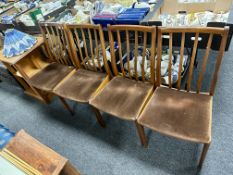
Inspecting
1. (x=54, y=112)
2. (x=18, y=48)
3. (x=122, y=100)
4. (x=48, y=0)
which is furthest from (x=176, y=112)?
(x=48, y=0)

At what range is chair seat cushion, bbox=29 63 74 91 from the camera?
174cm

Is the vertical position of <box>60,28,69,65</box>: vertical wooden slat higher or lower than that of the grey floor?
higher

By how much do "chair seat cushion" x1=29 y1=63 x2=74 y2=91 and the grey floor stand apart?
429 mm

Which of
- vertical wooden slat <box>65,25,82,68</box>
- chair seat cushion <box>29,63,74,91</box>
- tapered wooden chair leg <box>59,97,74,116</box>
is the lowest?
tapered wooden chair leg <box>59,97,74,116</box>

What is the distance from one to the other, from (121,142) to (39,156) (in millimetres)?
728

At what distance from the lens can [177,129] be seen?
3.56 ft

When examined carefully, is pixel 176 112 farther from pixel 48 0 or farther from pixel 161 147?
pixel 48 0

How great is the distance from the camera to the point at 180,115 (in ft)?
3.79

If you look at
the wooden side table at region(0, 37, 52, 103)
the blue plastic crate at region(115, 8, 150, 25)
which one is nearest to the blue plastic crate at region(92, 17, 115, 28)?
the blue plastic crate at region(115, 8, 150, 25)

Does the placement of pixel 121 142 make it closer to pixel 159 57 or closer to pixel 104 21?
pixel 159 57

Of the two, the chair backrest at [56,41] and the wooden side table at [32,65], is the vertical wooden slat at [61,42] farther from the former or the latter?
the wooden side table at [32,65]

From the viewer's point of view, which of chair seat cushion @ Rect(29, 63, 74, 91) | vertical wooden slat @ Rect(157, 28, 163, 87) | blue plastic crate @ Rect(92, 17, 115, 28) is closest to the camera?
vertical wooden slat @ Rect(157, 28, 163, 87)

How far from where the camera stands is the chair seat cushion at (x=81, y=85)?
151 centimetres

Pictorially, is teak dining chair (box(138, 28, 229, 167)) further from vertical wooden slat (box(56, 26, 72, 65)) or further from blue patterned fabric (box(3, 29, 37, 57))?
blue patterned fabric (box(3, 29, 37, 57))
